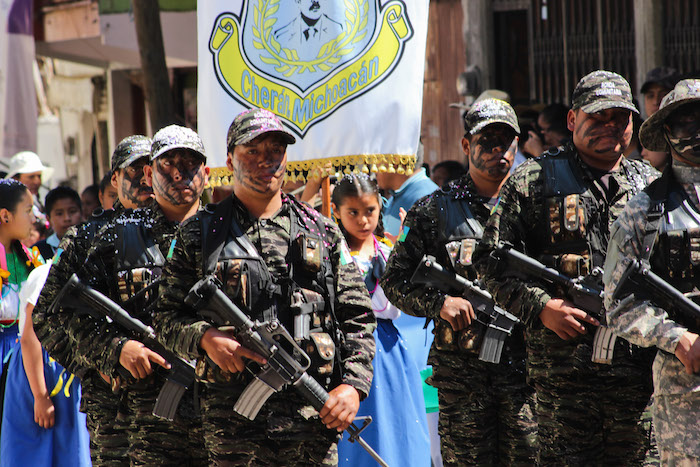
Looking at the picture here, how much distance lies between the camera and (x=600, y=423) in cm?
491

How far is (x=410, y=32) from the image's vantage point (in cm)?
633

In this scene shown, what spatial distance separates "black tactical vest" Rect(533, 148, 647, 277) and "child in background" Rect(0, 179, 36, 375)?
3.94 m

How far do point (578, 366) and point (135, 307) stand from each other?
2303 mm

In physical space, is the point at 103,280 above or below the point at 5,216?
below

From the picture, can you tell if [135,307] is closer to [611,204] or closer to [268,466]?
[268,466]

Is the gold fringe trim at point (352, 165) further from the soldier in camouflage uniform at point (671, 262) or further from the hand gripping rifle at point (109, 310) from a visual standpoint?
the soldier in camouflage uniform at point (671, 262)

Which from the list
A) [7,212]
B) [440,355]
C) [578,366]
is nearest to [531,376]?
[578,366]

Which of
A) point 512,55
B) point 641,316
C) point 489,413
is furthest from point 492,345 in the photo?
point 512,55

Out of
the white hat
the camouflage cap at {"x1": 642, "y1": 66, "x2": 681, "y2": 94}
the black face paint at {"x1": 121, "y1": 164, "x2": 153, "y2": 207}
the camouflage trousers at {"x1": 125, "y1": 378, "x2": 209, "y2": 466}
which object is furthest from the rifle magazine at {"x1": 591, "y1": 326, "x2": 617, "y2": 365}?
the white hat

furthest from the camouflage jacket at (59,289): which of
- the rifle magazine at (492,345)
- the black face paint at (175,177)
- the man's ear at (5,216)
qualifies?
the rifle magazine at (492,345)

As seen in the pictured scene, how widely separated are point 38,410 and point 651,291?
4.28 m

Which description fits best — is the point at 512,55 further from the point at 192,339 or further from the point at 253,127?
the point at 192,339

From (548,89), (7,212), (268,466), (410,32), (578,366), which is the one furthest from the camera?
(548,89)

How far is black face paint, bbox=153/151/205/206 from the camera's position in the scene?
523 cm
